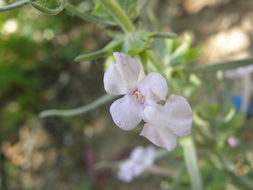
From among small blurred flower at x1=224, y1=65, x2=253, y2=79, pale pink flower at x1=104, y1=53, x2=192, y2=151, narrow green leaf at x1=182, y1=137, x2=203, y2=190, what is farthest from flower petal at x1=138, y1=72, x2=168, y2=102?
small blurred flower at x1=224, y1=65, x2=253, y2=79

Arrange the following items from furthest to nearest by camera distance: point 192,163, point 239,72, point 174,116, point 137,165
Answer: point 137,165
point 239,72
point 192,163
point 174,116

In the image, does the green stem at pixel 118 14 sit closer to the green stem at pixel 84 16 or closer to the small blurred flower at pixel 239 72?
the green stem at pixel 84 16

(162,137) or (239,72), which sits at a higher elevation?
(162,137)

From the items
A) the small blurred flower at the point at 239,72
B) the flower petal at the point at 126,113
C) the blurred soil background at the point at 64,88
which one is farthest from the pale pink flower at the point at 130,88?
the blurred soil background at the point at 64,88

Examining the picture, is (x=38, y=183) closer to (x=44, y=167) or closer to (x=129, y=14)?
(x=44, y=167)

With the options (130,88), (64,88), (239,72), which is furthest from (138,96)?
(64,88)

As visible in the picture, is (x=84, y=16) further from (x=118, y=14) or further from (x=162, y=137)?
(x=162, y=137)
